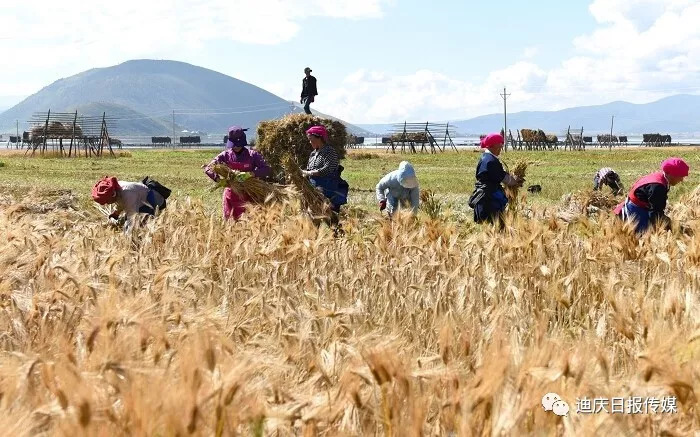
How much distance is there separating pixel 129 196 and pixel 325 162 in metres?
2.15

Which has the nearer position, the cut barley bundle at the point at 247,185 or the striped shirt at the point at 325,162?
the cut barley bundle at the point at 247,185

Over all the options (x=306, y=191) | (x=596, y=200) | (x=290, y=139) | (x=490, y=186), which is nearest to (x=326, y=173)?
(x=306, y=191)

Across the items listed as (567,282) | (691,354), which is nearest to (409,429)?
(691,354)

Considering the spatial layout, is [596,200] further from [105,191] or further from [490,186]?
[105,191]

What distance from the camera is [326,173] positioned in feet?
28.9

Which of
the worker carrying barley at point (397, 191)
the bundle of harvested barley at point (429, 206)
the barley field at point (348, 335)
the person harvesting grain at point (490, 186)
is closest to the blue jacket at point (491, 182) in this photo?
the person harvesting grain at point (490, 186)

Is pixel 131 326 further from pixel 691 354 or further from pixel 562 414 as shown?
pixel 691 354

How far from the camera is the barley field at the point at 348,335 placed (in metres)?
1.92

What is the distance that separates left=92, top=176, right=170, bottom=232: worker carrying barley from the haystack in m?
11.9

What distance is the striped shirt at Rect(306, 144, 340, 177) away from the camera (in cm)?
877

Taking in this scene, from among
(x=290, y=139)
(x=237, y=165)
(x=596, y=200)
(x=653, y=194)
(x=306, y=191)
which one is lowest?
(x=596, y=200)

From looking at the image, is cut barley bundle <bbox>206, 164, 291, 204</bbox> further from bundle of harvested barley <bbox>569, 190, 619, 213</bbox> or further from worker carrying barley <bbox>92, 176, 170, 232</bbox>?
bundle of harvested barley <bbox>569, 190, 619, 213</bbox>

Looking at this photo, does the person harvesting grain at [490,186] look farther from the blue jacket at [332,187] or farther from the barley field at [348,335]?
the barley field at [348,335]

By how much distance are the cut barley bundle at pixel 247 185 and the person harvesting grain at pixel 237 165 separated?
0.07m
